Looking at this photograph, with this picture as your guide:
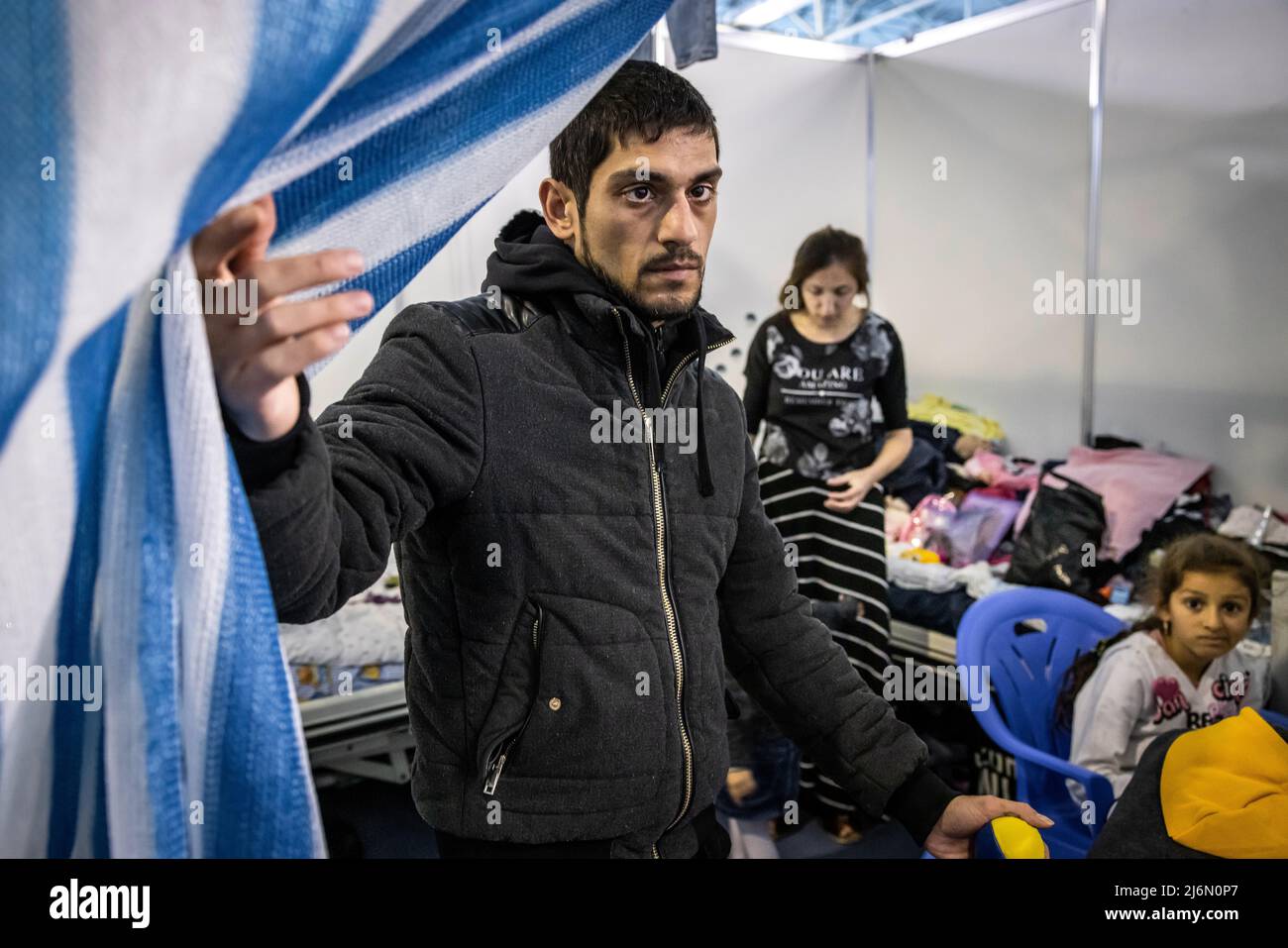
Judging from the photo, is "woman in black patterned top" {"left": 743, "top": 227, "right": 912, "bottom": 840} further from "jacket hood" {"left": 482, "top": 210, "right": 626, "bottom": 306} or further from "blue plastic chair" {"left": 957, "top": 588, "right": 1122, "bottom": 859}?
"jacket hood" {"left": 482, "top": 210, "right": 626, "bottom": 306}

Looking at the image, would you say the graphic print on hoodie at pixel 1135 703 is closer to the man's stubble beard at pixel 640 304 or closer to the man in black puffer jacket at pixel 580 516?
the man in black puffer jacket at pixel 580 516

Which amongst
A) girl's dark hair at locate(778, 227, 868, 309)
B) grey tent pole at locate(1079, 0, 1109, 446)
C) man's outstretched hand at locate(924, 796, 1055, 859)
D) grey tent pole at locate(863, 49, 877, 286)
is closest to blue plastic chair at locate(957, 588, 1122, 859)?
girl's dark hair at locate(778, 227, 868, 309)

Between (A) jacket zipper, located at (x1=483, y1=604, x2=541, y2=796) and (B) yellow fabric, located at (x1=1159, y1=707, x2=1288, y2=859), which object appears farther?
(B) yellow fabric, located at (x1=1159, y1=707, x2=1288, y2=859)

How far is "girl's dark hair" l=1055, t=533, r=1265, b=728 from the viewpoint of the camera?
7.97 feet

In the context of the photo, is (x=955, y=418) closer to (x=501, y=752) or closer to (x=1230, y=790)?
(x=1230, y=790)

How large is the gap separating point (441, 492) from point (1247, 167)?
3666 mm

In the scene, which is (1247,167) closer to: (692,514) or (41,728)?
(692,514)

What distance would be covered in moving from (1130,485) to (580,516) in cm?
319

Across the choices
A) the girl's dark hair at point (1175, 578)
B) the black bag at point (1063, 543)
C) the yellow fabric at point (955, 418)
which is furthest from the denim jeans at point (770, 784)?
the yellow fabric at point (955, 418)

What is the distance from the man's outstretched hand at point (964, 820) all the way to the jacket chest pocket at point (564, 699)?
0.39 meters

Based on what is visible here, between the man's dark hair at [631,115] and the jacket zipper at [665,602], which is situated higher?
the man's dark hair at [631,115]

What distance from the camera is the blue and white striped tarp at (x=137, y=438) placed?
0.52 m

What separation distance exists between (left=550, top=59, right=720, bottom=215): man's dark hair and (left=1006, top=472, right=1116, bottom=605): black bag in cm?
280
